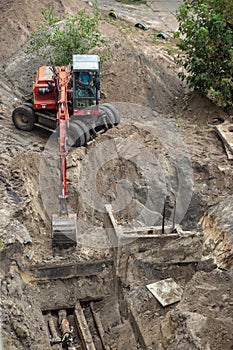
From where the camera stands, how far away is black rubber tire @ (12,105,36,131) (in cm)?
1742

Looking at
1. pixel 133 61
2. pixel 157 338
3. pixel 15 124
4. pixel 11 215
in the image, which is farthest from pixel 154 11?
pixel 157 338

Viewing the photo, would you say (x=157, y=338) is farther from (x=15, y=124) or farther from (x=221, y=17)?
(x=221, y=17)

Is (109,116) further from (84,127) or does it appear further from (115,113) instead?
(84,127)

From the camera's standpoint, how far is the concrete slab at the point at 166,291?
494 inches

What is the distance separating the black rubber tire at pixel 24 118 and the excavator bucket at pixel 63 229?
4570mm

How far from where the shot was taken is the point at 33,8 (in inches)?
958

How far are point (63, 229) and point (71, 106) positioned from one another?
4548 millimetres

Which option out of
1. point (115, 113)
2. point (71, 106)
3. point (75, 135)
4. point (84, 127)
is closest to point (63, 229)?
point (75, 135)

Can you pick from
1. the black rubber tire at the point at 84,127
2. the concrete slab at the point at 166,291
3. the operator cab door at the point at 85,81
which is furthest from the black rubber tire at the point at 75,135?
the concrete slab at the point at 166,291

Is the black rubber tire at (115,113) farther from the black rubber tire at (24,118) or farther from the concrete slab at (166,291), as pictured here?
the concrete slab at (166,291)

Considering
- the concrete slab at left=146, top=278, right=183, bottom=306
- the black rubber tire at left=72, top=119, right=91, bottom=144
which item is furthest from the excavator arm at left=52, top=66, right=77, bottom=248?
the concrete slab at left=146, top=278, right=183, bottom=306

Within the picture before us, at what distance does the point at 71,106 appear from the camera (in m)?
16.9

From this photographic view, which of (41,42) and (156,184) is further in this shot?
(41,42)

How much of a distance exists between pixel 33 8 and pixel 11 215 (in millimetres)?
13254
